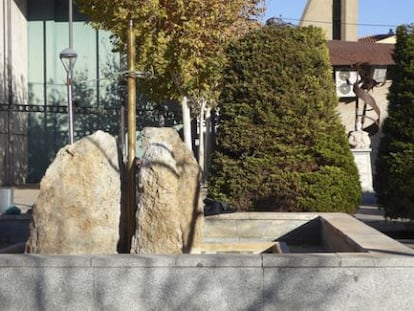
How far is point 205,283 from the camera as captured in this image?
587cm

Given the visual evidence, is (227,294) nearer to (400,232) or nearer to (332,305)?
(332,305)

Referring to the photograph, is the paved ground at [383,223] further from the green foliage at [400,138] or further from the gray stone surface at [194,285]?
the gray stone surface at [194,285]

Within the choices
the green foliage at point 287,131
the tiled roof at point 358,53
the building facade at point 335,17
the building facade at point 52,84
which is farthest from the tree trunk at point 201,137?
the building facade at point 335,17

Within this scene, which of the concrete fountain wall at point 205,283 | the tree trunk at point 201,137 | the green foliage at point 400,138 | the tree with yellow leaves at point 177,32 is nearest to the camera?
the concrete fountain wall at point 205,283

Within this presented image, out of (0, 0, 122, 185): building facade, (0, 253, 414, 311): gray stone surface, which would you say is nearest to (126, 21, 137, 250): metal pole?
(0, 253, 414, 311): gray stone surface

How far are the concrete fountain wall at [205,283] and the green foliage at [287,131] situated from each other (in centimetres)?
547

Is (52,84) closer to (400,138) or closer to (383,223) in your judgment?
(383,223)

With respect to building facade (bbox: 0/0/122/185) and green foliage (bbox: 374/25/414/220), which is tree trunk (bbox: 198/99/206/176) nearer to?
building facade (bbox: 0/0/122/185)

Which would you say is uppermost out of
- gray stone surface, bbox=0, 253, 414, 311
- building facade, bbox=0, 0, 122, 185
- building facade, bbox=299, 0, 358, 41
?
building facade, bbox=299, 0, 358, 41

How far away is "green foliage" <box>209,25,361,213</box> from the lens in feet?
37.3

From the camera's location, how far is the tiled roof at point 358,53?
3812 centimetres

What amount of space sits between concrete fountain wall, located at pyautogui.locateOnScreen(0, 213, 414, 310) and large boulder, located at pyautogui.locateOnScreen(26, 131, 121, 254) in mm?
1462

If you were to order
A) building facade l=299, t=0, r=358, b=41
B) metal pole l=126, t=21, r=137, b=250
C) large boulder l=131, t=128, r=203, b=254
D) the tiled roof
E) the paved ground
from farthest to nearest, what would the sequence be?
building facade l=299, t=0, r=358, b=41
the tiled roof
the paved ground
metal pole l=126, t=21, r=137, b=250
large boulder l=131, t=128, r=203, b=254

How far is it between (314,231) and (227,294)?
4883mm
